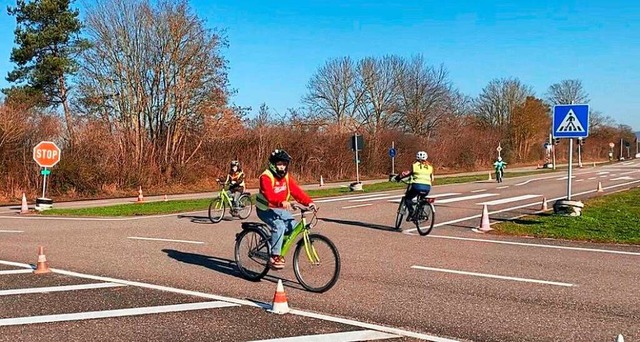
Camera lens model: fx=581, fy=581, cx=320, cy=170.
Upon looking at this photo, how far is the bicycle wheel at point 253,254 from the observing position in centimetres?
813

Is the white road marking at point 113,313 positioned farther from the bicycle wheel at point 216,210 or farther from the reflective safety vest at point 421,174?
the bicycle wheel at point 216,210

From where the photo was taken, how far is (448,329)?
5.75 meters

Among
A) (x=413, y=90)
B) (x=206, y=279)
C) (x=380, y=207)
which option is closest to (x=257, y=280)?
(x=206, y=279)

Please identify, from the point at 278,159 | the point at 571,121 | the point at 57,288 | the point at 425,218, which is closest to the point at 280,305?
the point at 278,159

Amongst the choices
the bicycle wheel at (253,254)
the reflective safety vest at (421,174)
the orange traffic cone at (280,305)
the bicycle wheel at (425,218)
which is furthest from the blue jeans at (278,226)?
the reflective safety vest at (421,174)

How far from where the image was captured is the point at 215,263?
9594mm

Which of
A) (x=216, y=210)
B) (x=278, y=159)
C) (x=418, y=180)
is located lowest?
(x=216, y=210)

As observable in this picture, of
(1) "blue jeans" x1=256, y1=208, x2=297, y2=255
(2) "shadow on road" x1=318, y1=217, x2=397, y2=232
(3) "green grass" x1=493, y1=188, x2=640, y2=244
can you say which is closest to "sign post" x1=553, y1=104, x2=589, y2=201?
(3) "green grass" x1=493, y1=188, x2=640, y2=244

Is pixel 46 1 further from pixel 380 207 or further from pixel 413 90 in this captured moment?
pixel 413 90

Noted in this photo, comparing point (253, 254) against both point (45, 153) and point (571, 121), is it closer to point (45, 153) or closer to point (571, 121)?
point (571, 121)

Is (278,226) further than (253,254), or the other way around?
(253,254)

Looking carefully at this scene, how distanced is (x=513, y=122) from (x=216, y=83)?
5043 centimetres

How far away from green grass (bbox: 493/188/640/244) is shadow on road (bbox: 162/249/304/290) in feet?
22.2

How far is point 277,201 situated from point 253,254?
36.2 inches
